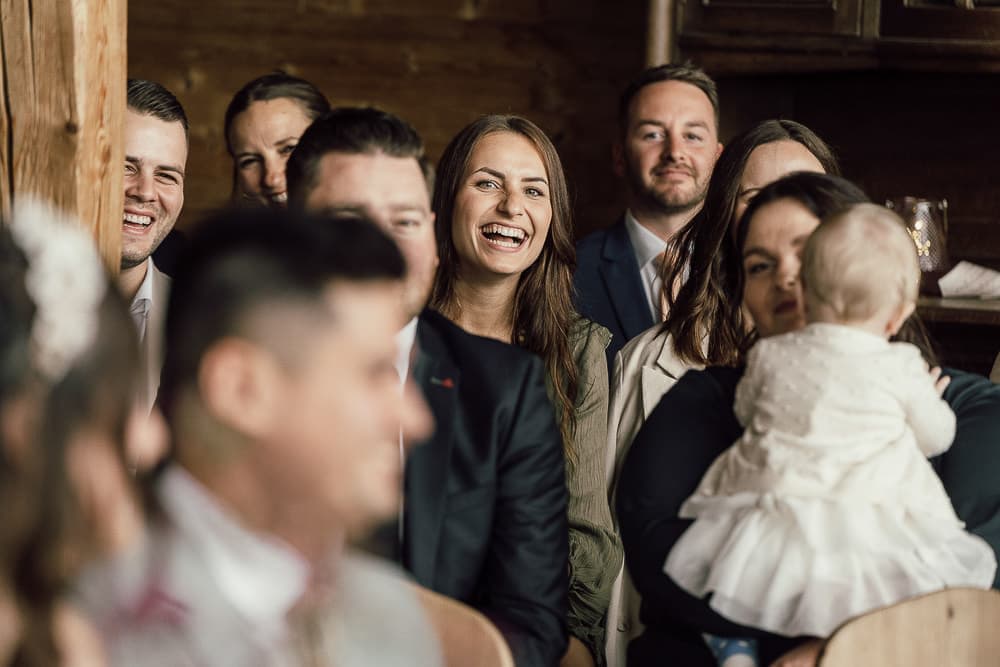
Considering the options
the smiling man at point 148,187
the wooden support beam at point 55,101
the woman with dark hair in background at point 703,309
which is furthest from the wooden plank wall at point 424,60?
the wooden support beam at point 55,101

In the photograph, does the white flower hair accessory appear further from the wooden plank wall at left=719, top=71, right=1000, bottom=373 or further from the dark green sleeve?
the wooden plank wall at left=719, top=71, right=1000, bottom=373

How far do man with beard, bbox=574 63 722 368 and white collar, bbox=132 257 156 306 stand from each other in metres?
0.99

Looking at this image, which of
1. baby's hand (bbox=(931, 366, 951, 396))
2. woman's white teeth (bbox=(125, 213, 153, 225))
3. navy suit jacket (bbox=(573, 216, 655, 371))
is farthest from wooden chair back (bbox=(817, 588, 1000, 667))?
woman's white teeth (bbox=(125, 213, 153, 225))

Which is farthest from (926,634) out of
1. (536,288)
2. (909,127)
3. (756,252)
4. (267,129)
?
(909,127)

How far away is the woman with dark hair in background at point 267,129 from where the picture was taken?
3.09 meters

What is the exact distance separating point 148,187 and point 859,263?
63.1 inches

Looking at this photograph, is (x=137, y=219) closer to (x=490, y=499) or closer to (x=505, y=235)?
(x=505, y=235)

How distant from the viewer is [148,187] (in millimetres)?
2627

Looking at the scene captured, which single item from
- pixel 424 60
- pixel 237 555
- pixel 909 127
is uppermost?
pixel 424 60

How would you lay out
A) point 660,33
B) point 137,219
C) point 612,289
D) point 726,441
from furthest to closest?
1. point 660,33
2. point 612,289
3. point 137,219
4. point 726,441

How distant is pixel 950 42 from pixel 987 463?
79.3 inches

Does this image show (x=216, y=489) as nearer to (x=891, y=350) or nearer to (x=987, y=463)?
(x=891, y=350)

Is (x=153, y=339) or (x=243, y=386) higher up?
(x=243, y=386)

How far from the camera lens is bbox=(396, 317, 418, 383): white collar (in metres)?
1.69
